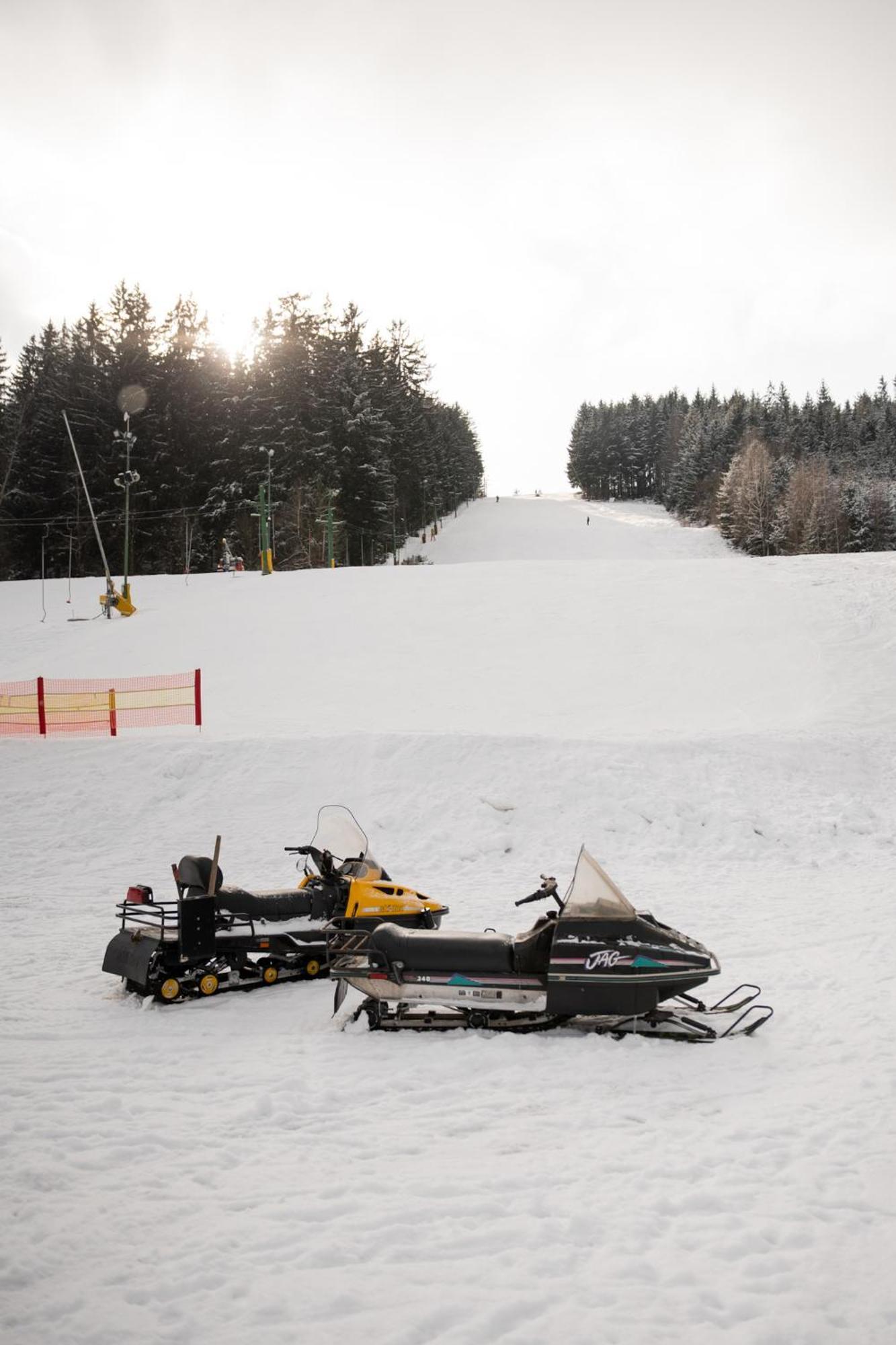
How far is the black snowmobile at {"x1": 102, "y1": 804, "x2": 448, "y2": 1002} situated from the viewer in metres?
6.55

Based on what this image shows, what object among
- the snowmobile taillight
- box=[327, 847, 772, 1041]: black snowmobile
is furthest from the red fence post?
box=[327, 847, 772, 1041]: black snowmobile

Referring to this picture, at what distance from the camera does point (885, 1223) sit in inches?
148

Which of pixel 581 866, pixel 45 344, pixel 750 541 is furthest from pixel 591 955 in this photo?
pixel 45 344

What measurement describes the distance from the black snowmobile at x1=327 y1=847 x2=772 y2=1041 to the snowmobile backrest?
1.53m

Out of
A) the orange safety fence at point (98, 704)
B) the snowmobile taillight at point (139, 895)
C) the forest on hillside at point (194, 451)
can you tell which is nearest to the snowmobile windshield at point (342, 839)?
the snowmobile taillight at point (139, 895)

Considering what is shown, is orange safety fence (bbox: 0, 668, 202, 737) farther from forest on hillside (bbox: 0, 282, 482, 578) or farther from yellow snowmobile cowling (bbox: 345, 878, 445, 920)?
forest on hillside (bbox: 0, 282, 482, 578)

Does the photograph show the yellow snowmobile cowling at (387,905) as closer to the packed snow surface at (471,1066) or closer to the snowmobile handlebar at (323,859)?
the snowmobile handlebar at (323,859)

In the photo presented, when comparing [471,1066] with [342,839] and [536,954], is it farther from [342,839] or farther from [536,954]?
[342,839]

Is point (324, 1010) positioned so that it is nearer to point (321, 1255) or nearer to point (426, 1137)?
point (426, 1137)

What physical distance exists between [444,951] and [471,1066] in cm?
84

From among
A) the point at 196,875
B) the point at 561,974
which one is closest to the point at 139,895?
the point at 196,875

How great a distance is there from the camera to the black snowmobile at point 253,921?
6.55 metres

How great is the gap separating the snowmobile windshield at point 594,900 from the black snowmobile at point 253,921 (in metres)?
1.78

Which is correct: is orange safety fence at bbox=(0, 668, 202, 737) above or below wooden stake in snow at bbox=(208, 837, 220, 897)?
above
